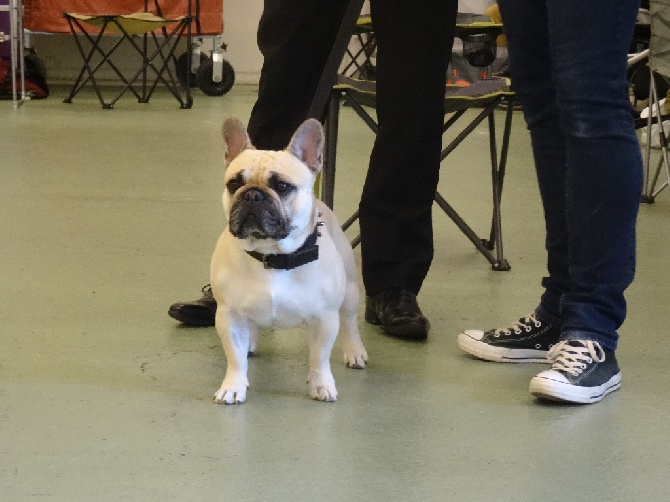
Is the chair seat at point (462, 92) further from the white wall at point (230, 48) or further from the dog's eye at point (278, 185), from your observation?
the white wall at point (230, 48)

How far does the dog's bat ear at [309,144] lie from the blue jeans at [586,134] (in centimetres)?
39

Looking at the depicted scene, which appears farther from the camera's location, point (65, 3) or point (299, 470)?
point (65, 3)

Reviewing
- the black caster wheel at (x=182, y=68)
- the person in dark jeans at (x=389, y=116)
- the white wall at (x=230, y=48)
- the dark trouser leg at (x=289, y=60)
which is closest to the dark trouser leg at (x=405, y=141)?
the person in dark jeans at (x=389, y=116)

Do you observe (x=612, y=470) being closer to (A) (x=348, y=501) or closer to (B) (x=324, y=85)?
(A) (x=348, y=501)

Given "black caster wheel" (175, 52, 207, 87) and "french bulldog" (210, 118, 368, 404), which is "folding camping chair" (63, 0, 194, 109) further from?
"french bulldog" (210, 118, 368, 404)

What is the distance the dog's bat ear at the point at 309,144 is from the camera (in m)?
1.67

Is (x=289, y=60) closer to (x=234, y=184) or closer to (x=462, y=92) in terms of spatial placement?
(x=234, y=184)

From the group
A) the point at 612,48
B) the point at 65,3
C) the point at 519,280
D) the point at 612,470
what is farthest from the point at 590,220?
the point at 65,3

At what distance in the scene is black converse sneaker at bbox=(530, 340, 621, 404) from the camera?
5.41 feet

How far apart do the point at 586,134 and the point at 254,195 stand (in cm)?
55

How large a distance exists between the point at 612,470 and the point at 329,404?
48cm

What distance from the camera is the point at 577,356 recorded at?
168cm

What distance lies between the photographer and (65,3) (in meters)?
6.67

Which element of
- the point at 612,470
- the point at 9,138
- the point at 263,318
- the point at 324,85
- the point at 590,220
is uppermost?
the point at 324,85
